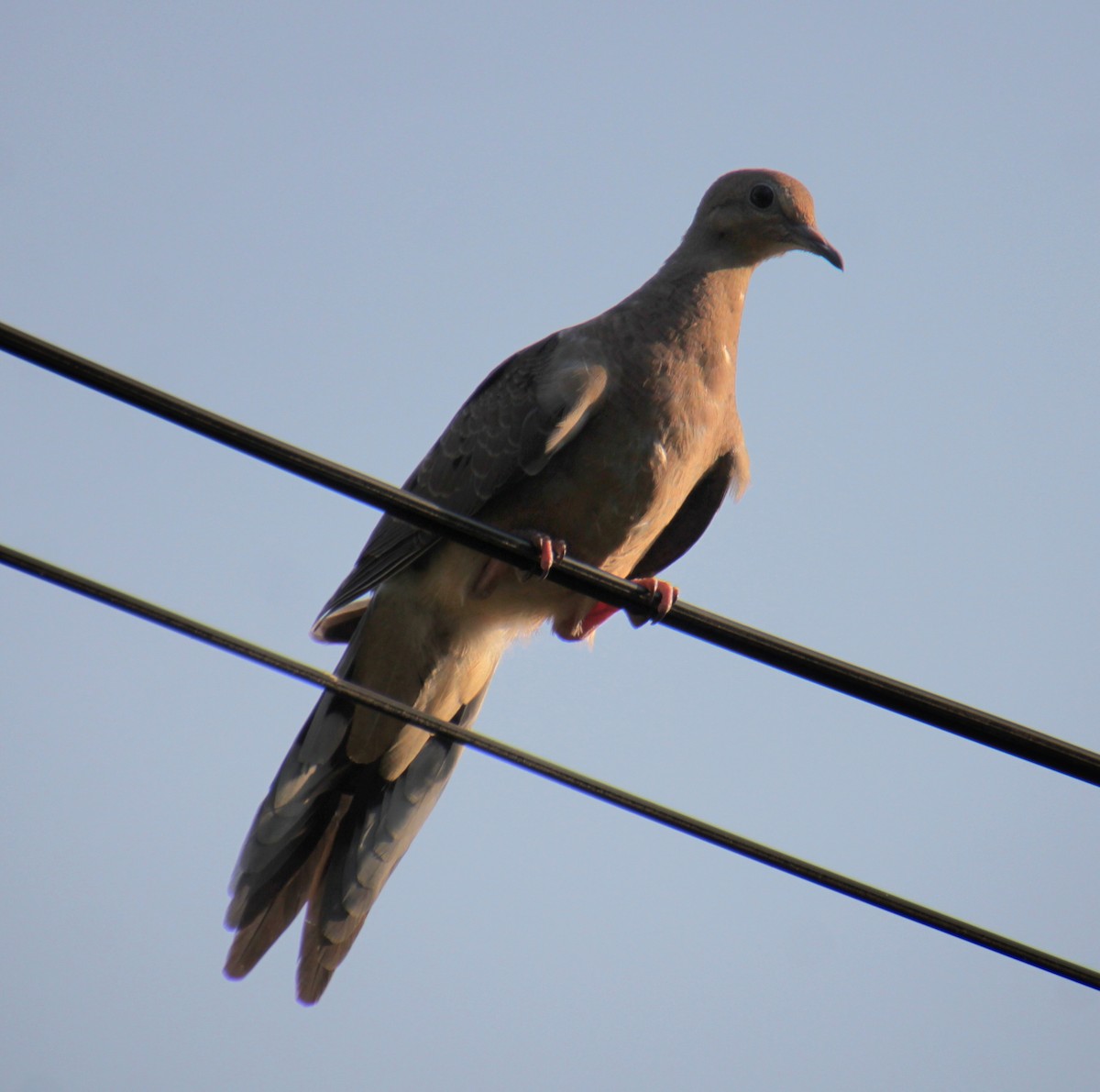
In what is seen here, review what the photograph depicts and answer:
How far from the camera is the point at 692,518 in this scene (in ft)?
19.2

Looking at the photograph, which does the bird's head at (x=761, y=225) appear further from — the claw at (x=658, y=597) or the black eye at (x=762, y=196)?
the claw at (x=658, y=597)

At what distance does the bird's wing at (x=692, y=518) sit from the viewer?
224 inches

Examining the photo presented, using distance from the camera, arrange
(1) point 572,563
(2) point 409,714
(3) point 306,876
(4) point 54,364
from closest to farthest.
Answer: (4) point 54,364
(1) point 572,563
(2) point 409,714
(3) point 306,876

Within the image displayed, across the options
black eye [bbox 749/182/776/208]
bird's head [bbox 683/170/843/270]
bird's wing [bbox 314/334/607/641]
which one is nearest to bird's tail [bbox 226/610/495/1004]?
bird's wing [bbox 314/334/607/641]

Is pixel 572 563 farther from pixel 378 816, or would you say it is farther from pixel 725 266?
pixel 725 266

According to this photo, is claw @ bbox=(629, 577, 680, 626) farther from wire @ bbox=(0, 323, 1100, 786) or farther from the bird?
the bird

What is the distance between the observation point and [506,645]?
5.57 meters

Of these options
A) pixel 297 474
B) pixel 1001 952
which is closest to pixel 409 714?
pixel 297 474

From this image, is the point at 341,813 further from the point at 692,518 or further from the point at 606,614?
the point at 692,518

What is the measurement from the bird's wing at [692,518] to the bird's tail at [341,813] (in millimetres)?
895

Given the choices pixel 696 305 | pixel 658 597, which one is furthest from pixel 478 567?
pixel 658 597

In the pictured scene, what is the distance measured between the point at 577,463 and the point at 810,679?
2.38 meters

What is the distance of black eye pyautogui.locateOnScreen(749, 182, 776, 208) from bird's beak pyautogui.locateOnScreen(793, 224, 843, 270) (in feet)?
0.56

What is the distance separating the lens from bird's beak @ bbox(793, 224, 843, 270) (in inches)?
229
